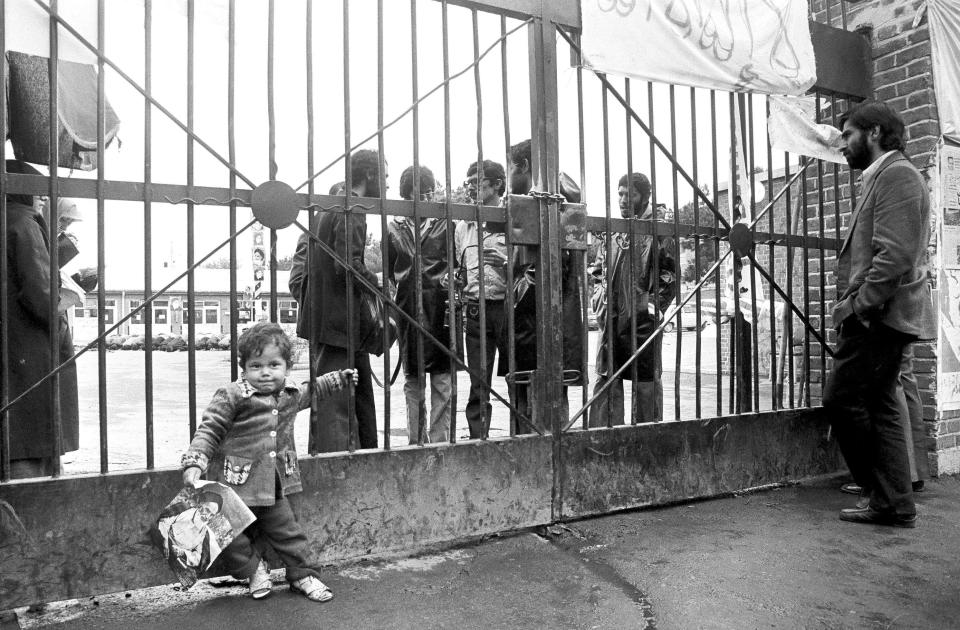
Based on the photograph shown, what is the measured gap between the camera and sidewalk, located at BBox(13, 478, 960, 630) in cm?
237

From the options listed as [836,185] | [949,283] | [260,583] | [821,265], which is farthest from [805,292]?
[260,583]

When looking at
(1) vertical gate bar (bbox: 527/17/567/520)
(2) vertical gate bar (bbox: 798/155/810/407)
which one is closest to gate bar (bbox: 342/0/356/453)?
(1) vertical gate bar (bbox: 527/17/567/520)

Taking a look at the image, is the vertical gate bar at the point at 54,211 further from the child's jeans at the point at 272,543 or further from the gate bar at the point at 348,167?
the gate bar at the point at 348,167

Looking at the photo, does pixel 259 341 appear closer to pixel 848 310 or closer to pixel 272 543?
pixel 272 543

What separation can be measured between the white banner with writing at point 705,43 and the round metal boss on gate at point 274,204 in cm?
160

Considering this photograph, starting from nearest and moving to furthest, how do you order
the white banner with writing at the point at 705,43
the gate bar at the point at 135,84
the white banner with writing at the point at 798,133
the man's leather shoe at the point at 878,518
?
the gate bar at the point at 135,84
the man's leather shoe at the point at 878,518
the white banner with writing at the point at 705,43
the white banner with writing at the point at 798,133

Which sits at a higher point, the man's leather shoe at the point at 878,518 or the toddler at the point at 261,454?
the toddler at the point at 261,454

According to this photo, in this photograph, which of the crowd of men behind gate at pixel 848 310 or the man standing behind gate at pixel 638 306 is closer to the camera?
the crowd of men behind gate at pixel 848 310

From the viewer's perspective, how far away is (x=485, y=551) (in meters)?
3.06

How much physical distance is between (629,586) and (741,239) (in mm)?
2084

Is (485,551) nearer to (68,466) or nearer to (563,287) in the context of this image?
(563,287)

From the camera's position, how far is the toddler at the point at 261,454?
257cm

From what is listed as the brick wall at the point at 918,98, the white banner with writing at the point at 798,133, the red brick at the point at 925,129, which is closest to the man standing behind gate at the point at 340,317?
the white banner with writing at the point at 798,133

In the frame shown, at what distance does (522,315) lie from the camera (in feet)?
13.5
